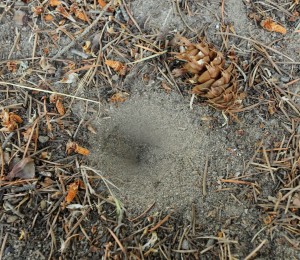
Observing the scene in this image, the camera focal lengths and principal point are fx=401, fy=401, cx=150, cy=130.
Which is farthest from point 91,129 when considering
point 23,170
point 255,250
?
point 255,250

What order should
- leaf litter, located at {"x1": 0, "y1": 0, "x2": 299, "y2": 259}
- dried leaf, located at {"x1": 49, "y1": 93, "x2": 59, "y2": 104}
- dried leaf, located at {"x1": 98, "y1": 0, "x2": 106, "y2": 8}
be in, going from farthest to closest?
dried leaf, located at {"x1": 98, "y1": 0, "x2": 106, "y2": 8} < dried leaf, located at {"x1": 49, "y1": 93, "x2": 59, "y2": 104} < leaf litter, located at {"x1": 0, "y1": 0, "x2": 299, "y2": 259}

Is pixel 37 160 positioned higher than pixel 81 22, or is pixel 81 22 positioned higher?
pixel 81 22

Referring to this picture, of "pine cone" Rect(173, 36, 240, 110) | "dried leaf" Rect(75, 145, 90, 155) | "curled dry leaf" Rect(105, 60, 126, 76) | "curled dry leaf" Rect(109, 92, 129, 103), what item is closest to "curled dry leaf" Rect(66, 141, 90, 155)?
"dried leaf" Rect(75, 145, 90, 155)

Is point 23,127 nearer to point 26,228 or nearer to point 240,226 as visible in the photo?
point 26,228

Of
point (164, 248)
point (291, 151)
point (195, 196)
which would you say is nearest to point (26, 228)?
point (164, 248)

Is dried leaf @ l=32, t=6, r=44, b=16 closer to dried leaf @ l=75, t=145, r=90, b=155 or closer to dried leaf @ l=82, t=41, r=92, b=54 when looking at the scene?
dried leaf @ l=82, t=41, r=92, b=54
